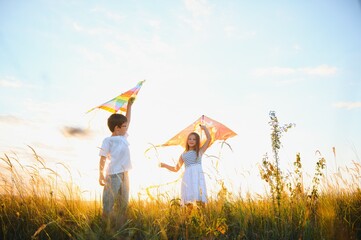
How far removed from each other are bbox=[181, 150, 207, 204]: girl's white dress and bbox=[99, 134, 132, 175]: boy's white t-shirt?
1.36 m

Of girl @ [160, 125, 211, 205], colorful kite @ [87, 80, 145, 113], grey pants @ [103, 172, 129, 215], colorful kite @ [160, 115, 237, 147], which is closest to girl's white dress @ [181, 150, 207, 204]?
girl @ [160, 125, 211, 205]

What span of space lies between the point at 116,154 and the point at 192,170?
1.72 metres

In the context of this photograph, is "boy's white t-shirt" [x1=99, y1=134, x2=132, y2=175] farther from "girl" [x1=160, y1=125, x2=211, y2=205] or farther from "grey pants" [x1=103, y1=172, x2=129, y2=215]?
"girl" [x1=160, y1=125, x2=211, y2=205]

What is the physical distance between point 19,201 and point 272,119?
459 cm

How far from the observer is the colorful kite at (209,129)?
7.41 metres

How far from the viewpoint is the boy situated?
15.9ft

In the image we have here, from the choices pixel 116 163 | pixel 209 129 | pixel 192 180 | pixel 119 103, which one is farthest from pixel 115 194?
pixel 209 129

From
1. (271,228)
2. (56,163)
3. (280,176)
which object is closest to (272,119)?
(280,176)

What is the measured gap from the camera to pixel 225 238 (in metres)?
3.92

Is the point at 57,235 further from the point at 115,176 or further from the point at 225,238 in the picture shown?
the point at 225,238

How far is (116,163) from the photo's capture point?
17.2ft

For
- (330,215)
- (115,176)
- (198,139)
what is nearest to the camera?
(330,215)

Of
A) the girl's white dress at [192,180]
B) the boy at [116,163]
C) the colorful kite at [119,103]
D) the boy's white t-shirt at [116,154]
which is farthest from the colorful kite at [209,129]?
the boy's white t-shirt at [116,154]

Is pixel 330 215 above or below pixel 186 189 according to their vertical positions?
below
